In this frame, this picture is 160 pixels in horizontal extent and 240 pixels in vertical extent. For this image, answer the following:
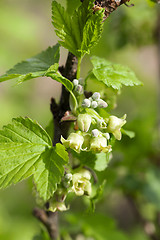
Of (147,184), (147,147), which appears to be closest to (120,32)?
(147,147)

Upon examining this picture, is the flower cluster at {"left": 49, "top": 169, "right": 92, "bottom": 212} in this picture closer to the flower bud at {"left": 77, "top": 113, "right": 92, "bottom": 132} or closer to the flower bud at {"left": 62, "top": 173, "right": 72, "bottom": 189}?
the flower bud at {"left": 62, "top": 173, "right": 72, "bottom": 189}

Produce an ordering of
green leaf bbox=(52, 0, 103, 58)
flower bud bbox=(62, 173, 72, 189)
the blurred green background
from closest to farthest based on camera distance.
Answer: green leaf bbox=(52, 0, 103, 58) → flower bud bbox=(62, 173, 72, 189) → the blurred green background

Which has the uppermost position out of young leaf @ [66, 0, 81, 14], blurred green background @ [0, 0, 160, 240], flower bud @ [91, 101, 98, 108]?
young leaf @ [66, 0, 81, 14]

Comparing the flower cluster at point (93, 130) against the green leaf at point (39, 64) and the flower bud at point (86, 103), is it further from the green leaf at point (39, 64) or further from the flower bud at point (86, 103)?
the green leaf at point (39, 64)

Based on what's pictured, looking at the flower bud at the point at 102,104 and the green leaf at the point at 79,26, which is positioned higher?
the green leaf at the point at 79,26

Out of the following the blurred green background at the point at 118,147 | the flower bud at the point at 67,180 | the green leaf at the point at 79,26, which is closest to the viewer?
the green leaf at the point at 79,26

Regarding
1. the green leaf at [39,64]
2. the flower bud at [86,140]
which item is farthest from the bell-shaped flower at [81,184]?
the green leaf at [39,64]

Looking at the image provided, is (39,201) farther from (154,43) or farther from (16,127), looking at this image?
(154,43)

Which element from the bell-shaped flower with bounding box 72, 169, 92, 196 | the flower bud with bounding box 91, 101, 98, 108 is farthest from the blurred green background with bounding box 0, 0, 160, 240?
the bell-shaped flower with bounding box 72, 169, 92, 196

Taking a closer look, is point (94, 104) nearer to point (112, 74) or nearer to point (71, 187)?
point (112, 74)
